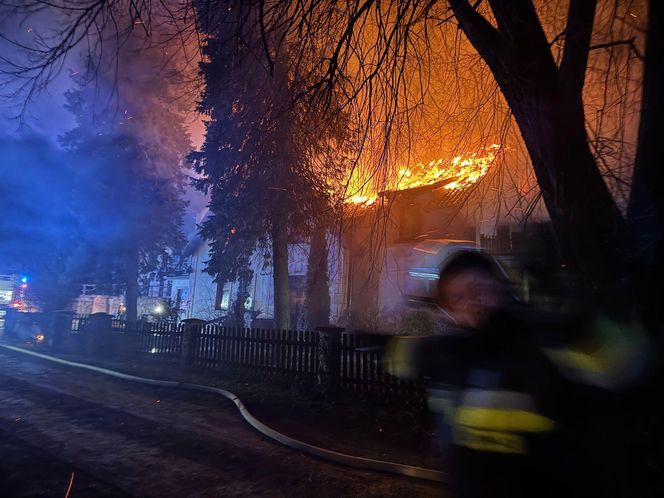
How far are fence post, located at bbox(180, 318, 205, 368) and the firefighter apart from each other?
409 inches

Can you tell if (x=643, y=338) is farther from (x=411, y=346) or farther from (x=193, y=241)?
(x=193, y=241)

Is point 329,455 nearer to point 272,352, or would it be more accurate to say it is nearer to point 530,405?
point 530,405

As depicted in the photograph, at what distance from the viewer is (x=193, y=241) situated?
28.0 meters

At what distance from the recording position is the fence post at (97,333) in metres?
14.6

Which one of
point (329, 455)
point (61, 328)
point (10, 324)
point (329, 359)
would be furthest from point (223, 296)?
point (329, 455)

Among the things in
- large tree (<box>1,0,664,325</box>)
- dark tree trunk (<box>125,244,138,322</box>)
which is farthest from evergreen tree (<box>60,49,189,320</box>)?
large tree (<box>1,0,664,325</box>)

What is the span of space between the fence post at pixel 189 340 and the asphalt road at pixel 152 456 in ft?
10.8

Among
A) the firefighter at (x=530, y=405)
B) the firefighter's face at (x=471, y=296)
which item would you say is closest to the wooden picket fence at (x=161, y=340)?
the firefighter's face at (x=471, y=296)

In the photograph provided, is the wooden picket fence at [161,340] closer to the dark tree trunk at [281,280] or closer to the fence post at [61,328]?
the dark tree trunk at [281,280]

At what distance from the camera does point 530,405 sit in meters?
1.97

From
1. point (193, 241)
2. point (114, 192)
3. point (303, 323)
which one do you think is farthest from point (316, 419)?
point (193, 241)

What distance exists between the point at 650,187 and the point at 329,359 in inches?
247

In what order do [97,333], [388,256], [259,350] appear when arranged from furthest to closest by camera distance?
[388,256]
[97,333]
[259,350]

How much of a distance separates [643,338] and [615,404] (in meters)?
0.83
